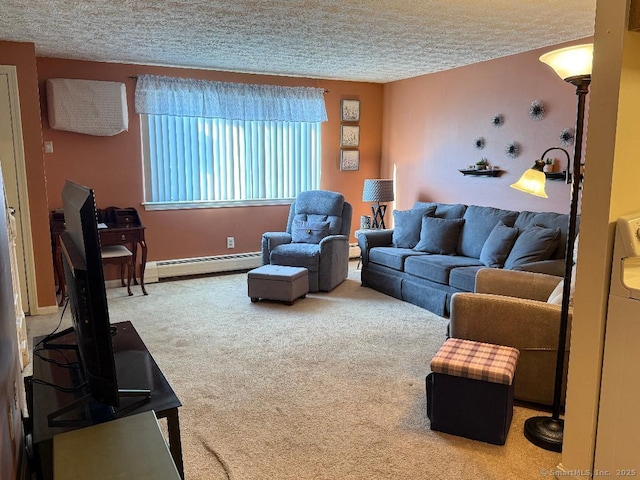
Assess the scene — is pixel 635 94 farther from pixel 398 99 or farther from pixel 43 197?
pixel 398 99

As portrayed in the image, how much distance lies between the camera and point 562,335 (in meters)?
2.46

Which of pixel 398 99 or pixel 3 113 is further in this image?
pixel 398 99

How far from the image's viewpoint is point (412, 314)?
445cm

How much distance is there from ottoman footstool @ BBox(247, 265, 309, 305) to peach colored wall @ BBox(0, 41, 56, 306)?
1.77 metres

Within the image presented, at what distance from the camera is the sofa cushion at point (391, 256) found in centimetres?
491

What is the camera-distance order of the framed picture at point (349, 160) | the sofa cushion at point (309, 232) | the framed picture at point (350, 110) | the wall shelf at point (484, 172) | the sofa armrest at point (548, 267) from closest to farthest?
1. the sofa armrest at point (548, 267)
2. the wall shelf at point (484, 172)
3. the sofa cushion at point (309, 232)
4. the framed picture at point (350, 110)
5. the framed picture at point (349, 160)

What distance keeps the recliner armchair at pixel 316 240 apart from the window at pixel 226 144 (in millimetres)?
660

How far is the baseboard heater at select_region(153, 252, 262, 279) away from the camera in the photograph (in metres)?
5.66

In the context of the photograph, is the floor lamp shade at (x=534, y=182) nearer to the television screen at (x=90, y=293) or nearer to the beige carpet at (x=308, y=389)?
the beige carpet at (x=308, y=389)

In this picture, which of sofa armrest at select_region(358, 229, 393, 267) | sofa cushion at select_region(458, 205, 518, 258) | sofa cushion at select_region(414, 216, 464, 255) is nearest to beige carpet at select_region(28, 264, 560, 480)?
sofa armrest at select_region(358, 229, 393, 267)

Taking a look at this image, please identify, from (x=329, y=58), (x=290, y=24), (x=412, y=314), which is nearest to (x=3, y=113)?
(x=290, y=24)

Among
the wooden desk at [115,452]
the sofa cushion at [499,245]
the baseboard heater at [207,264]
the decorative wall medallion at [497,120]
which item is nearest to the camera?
the wooden desk at [115,452]

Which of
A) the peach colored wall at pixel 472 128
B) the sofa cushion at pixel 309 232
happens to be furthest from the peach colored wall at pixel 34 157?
the peach colored wall at pixel 472 128

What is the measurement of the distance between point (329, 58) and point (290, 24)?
137 cm
